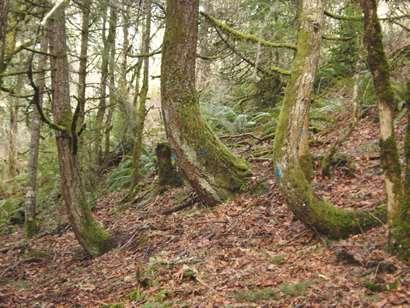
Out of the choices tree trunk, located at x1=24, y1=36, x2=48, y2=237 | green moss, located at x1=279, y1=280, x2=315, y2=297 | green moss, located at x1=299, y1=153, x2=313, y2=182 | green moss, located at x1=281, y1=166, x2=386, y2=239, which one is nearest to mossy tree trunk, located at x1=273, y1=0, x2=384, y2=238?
green moss, located at x1=281, y1=166, x2=386, y2=239

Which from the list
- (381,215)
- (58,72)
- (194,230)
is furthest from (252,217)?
(58,72)

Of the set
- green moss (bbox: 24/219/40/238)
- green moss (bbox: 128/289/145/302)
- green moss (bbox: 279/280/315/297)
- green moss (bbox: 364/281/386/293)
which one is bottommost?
green moss (bbox: 24/219/40/238)

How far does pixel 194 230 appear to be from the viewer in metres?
7.84

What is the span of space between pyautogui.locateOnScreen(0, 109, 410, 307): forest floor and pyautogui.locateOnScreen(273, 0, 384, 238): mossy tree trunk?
0.18 meters

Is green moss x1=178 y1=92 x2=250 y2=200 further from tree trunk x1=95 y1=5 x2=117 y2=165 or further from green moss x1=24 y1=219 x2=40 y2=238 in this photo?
green moss x1=24 y1=219 x2=40 y2=238

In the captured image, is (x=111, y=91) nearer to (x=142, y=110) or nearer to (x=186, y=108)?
(x=142, y=110)

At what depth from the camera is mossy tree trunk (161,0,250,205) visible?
8336 mm

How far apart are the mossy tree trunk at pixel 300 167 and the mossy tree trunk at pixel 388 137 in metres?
0.92

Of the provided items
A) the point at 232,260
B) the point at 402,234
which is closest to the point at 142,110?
the point at 232,260

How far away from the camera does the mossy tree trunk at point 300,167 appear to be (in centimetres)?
573

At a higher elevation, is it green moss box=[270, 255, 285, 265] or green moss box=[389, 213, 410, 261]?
green moss box=[389, 213, 410, 261]

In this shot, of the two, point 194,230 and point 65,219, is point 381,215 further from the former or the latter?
point 65,219

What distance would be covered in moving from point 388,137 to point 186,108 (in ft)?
13.9

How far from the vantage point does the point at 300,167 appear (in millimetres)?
5914
